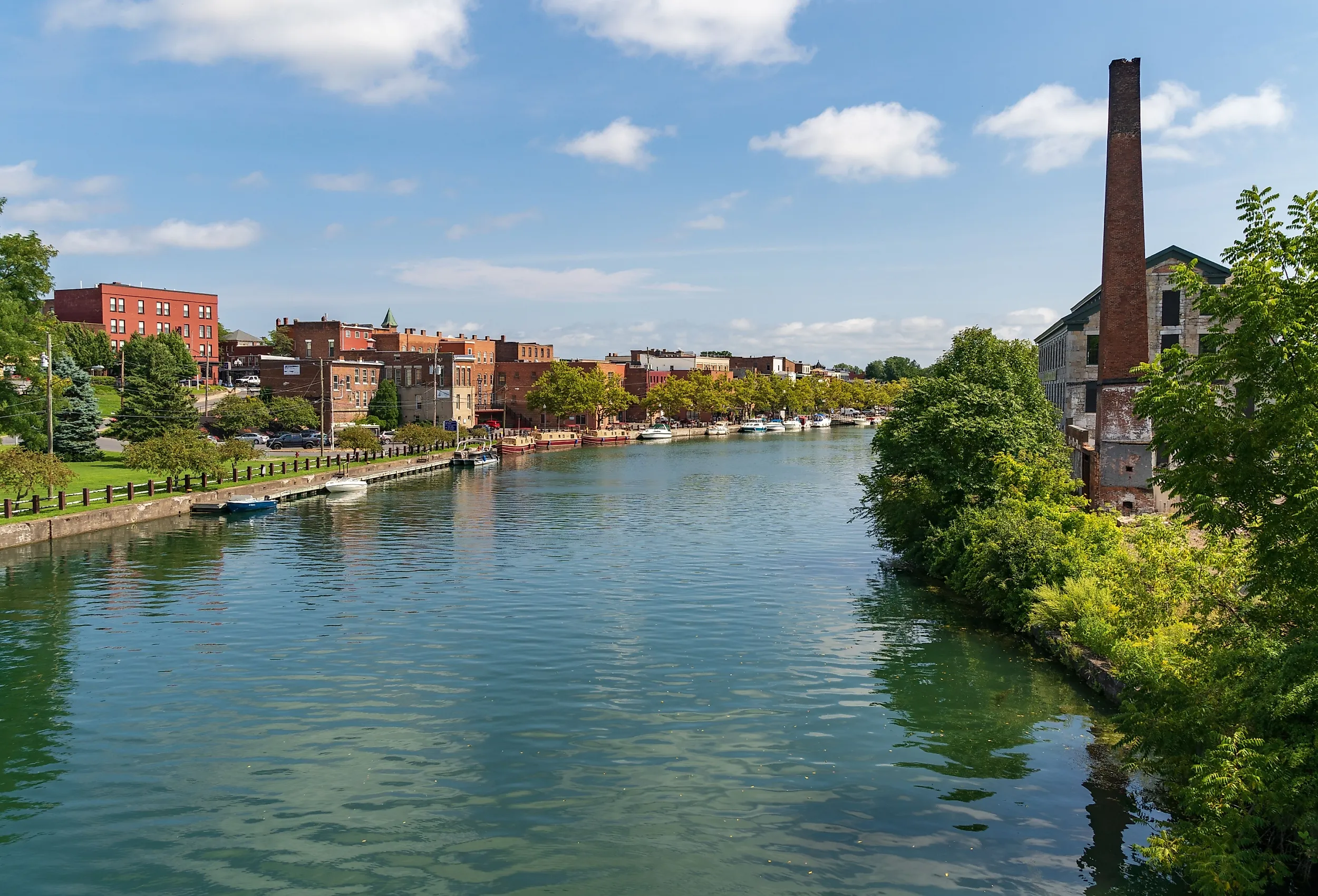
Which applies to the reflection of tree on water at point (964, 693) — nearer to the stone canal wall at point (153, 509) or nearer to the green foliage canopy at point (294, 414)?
the stone canal wall at point (153, 509)

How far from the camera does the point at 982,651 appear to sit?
28.0 meters

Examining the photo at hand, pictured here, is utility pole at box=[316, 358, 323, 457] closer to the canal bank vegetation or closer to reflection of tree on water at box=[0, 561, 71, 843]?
reflection of tree on water at box=[0, 561, 71, 843]

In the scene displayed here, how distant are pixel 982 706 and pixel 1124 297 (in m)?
30.2

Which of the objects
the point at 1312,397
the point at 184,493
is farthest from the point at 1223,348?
the point at 184,493

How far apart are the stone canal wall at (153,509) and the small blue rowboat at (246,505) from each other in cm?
117

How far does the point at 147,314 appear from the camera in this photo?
492ft

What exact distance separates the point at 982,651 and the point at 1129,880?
13606 mm

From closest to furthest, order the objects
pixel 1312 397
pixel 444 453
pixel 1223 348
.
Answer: pixel 1312 397 < pixel 1223 348 < pixel 444 453

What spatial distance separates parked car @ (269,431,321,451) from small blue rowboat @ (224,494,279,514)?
143 ft

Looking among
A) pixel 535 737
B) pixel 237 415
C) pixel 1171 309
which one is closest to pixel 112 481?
pixel 237 415

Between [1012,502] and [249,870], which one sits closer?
[249,870]

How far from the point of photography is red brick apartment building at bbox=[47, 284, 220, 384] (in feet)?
473

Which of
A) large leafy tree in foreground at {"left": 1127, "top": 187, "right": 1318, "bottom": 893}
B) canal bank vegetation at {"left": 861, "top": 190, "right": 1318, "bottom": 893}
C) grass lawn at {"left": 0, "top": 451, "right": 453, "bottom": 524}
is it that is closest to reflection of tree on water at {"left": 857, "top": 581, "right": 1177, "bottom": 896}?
canal bank vegetation at {"left": 861, "top": 190, "right": 1318, "bottom": 893}

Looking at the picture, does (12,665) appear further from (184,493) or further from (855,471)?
(855,471)
